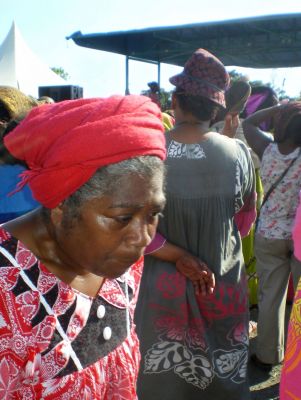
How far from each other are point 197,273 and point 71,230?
122 cm

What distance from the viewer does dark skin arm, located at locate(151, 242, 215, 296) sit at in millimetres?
2250

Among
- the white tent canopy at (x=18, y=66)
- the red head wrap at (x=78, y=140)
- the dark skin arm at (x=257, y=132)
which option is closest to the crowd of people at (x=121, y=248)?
the red head wrap at (x=78, y=140)

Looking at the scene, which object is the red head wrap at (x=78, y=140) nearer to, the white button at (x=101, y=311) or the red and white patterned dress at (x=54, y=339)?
the red and white patterned dress at (x=54, y=339)

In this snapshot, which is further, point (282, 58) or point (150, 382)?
point (282, 58)

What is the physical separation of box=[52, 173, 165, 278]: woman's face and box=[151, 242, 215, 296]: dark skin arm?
3.71 ft

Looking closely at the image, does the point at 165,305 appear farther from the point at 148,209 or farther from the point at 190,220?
the point at 148,209

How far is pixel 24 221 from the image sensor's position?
1.20m

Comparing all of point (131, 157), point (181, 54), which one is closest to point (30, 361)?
point (131, 157)

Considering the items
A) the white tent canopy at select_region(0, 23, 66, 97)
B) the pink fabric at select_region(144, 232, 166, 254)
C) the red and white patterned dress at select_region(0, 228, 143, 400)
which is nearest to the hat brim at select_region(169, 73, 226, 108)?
the pink fabric at select_region(144, 232, 166, 254)

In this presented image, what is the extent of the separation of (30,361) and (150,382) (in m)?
1.48

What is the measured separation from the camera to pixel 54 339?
1.10m

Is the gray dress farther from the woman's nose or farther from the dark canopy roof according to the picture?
the dark canopy roof

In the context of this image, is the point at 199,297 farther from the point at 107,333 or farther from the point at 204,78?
the point at 107,333

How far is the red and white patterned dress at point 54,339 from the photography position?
1.06 m
